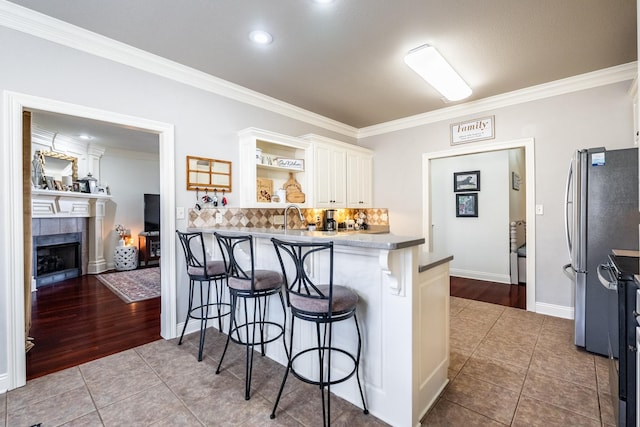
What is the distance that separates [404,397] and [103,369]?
2.21 m

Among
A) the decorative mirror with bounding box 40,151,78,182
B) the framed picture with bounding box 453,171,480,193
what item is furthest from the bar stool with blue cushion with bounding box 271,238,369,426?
the decorative mirror with bounding box 40,151,78,182

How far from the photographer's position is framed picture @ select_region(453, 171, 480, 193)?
201 inches

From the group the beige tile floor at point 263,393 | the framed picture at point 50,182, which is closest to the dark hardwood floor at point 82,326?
the beige tile floor at point 263,393

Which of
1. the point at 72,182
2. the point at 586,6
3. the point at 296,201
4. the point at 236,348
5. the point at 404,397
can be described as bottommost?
the point at 236,348

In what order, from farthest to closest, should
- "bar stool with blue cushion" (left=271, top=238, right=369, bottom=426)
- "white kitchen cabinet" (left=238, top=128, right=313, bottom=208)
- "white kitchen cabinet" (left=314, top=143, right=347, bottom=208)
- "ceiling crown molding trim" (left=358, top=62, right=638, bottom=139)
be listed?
Result: "white kitchen cabinet" (left=314, top=143, right=347, bottom=208) → "white kitchen cabinet" (left=238, top=128, right=313, bottom=208) → "ceiling crown molding trim" (left=358, top=62, right=638, bottom=139) → "bar stool with blue cushion" (left=271, top=238, right=369, bottom=426)

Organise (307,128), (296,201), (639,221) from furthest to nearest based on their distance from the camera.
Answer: (307,128) < (296,201) < (639,221)

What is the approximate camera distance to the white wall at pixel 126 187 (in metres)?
5.98

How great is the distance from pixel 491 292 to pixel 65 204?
279 inches

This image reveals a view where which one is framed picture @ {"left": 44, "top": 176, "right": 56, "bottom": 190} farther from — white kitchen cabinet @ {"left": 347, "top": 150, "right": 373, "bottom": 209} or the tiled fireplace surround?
white kitchen cabinet @ {"left": 347, "top": 150, "right": 373, "bottom": 209}

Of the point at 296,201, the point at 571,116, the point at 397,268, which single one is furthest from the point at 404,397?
the point at 571,116

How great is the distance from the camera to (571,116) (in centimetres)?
321

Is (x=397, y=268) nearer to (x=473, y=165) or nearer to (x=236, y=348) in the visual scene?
(x=236, y=348)

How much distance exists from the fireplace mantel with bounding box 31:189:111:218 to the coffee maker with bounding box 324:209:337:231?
4.32 m

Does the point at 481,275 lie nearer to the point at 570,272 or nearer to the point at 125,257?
the point at 570,272
